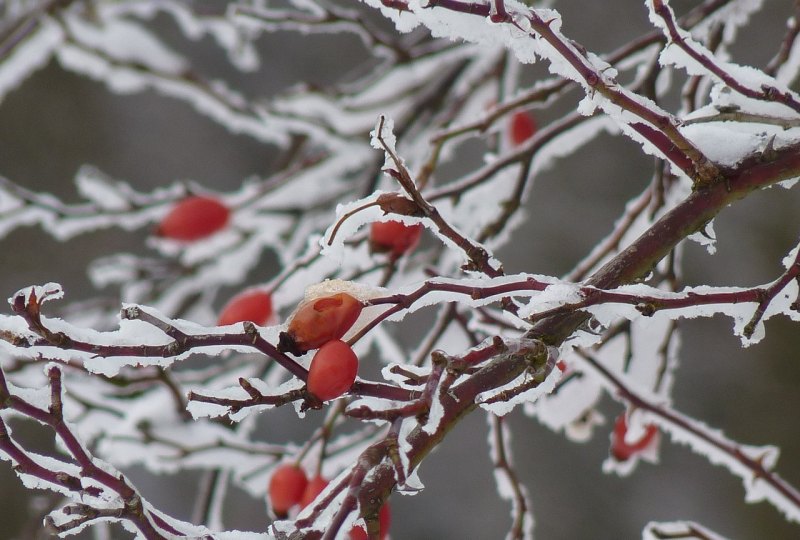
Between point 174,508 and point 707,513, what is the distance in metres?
2.46

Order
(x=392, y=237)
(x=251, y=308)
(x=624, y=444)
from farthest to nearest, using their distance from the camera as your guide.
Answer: (x=624, y=444)
(x=251, y=308)
(x=392, y=237)

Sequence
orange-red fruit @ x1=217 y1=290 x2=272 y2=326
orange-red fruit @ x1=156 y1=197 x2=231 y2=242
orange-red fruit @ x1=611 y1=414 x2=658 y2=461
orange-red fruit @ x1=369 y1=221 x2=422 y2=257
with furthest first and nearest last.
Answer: orange-red fruit @ x1=156 y1=197 x2=231 y2=242, orange-red fruit @ x1=611 y1=414 x2=658 y2=461, orange-red fruit @ x1=217 y1=290 x2=272 y2=326, orange-red fruit @ x1=369 y1=221 x2=422 y2=257

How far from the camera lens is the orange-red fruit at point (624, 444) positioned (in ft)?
3.82

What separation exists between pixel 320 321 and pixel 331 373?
0.14 feet

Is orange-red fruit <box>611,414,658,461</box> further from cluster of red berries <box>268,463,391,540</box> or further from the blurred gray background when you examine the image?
the blurred gray background

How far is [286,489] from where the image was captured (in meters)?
0.97

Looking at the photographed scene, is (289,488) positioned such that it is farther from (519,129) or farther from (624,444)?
(519,129)

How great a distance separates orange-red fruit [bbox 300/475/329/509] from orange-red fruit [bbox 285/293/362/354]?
1.46 feet

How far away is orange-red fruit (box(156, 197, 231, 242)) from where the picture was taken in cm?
144

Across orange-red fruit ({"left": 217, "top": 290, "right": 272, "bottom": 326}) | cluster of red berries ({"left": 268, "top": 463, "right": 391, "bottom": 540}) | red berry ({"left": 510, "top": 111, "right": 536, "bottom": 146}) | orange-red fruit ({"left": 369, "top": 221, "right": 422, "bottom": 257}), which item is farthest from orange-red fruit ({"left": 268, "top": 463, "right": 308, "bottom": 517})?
red berry ({"left": 510, "top": 111, "right": 536, "bottom": 146})

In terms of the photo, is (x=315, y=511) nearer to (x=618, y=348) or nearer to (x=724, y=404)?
(x=618, y=348)

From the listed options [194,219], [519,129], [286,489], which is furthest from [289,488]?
[519,129]

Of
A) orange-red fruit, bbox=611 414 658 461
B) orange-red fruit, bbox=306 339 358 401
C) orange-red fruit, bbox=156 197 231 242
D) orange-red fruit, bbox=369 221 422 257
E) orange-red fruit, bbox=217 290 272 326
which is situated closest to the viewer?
orange-red fruit, bbox=306 339 358 401

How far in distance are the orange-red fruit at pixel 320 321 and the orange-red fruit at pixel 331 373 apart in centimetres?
2
